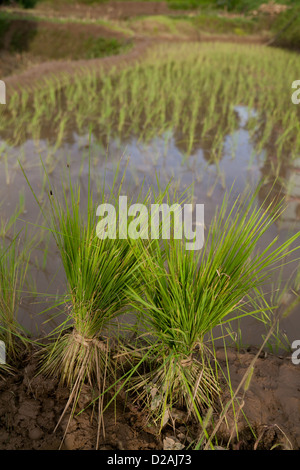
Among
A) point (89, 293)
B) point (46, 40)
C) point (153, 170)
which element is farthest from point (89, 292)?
point (46, 40)

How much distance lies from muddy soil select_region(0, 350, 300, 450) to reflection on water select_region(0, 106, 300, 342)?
32.2 inches

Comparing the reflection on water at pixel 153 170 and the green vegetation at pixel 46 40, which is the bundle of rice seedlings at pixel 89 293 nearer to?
the reflection on water at pixel 153 170

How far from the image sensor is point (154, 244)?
1.34 m

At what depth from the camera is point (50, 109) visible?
15.8 feet

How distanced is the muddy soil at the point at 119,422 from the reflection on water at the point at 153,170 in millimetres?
818

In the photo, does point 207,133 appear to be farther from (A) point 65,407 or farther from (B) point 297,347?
(A) point 65,407

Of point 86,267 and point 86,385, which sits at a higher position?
point 86,267

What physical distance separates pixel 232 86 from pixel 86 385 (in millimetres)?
6173

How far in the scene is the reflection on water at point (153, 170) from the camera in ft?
8.60

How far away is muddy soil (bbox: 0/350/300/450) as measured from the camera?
1139mm

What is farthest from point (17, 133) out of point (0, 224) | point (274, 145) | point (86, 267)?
point (86, 267)

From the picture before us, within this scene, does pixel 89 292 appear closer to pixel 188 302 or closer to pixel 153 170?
pixel 188 302

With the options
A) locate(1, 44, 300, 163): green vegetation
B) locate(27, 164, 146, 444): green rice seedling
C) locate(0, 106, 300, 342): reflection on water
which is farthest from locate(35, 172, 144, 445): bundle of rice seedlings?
locate(1, 44, 300, 163): green vegetation

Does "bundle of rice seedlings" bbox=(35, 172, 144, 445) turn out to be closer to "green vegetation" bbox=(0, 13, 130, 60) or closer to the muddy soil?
the muddy soil
